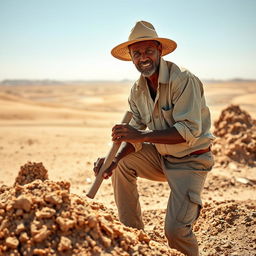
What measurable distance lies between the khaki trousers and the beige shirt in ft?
0.33

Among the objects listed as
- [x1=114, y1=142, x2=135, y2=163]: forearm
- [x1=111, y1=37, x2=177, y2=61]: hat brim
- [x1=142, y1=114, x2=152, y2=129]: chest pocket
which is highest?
[x1=111, y1=37, x2=177, y2=61]: hat brim

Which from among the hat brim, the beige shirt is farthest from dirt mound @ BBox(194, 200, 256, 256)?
the hat brim

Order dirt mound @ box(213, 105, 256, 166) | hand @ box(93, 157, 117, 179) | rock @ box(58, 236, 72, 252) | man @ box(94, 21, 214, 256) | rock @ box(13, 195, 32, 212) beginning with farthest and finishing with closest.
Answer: dirt mound @ box(213, 105, 256, 166)
hand @ box(93, 157, 117, 179)
man @ box(94, 21, 214, 256)
rock @ box(13, 195, 32, 212)
rock @ box(58, 236, 72, 252)

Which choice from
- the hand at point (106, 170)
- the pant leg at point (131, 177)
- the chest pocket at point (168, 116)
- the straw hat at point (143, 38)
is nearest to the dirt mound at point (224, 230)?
the pant leg at point (131, 177)

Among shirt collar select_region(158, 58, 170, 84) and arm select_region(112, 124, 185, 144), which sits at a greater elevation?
shirt collar select_region(158, 58, 170, 84)

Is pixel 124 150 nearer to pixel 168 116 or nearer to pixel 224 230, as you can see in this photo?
pixel 168 116

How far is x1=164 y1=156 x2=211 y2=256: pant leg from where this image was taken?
247cm

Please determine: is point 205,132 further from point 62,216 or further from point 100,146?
point 100,146

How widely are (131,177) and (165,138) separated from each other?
631 millimetres

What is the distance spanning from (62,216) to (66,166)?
14.3ft

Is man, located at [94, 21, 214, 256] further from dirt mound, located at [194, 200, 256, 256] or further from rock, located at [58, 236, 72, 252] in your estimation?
rock, located at [58, 236, 72, 252]

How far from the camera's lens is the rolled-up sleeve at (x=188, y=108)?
2.64m

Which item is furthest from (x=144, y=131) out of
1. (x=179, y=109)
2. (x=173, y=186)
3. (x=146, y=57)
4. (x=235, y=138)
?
(x=235, y=138)

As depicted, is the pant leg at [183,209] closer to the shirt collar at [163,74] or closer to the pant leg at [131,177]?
the pant leg at [131,177]
